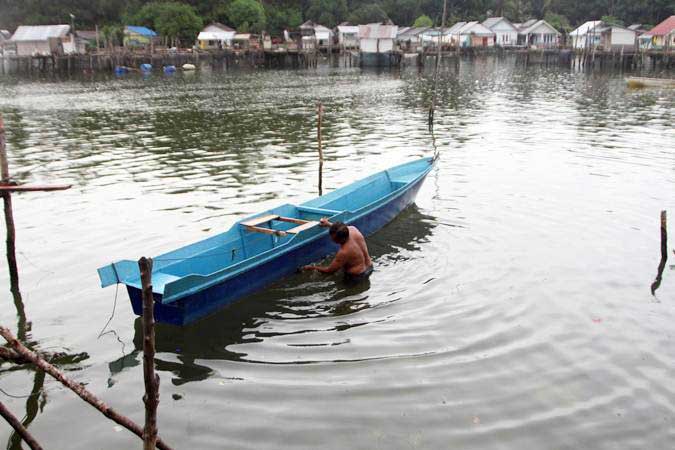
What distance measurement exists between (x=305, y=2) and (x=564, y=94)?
216 feet

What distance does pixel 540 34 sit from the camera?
3455 inches

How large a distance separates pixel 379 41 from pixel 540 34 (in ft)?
92.6

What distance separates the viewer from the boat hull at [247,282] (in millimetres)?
7723

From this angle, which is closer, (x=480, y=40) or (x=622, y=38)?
(x=622, y=38)

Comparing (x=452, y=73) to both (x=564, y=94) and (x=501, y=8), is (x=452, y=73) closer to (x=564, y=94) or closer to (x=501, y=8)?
(x=564, y=94)

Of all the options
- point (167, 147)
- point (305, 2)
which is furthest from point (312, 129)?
point (305, 2)

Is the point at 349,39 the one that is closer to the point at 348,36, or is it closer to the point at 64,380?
the point at 348,36

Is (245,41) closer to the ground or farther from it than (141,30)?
closer to the ground

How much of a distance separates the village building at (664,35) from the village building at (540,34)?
1767cm

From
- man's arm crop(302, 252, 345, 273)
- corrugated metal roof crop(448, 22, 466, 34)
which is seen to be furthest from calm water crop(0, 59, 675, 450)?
corrugated metal roof crop(448, 22, 466, 34)

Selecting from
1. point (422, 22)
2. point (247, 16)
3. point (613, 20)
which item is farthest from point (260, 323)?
point (422, 22)

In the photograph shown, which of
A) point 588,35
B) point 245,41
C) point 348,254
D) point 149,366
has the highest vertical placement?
point 245,41

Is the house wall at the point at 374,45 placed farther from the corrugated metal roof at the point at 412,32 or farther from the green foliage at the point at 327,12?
the green foliage at the point at 327,12

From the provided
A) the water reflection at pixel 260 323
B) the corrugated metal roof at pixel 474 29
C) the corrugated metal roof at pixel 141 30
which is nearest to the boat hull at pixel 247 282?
the water reflection at pixel 260 323
